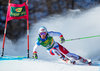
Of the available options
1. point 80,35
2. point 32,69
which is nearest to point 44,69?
point 32,69

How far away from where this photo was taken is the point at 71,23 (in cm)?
840

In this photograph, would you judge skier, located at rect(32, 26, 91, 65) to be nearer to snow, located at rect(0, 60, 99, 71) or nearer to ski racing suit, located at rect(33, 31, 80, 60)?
ski racing suit, located at rect(33, 31, 80, 60)

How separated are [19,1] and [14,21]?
983mm

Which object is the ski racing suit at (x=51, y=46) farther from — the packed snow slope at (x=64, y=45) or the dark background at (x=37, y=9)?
the dark background at (x=37, y=9)

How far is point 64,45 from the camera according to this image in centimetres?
627

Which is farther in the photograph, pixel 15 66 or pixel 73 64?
pixel 73 64

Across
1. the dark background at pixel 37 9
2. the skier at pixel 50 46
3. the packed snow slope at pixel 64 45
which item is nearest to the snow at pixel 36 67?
the packed snow slope at pixel 64 45

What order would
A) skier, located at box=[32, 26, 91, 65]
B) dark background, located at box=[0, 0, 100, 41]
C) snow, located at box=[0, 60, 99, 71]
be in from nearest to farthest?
snow, located at box=[0, 60, 99, 71] → skier, located at box=[32, 26, 91, 65] → dark background, located at box=[0, 0, 100, 41]

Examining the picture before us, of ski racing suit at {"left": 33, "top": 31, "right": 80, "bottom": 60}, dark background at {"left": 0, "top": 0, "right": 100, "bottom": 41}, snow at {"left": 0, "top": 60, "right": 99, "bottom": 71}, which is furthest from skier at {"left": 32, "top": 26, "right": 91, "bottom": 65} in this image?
dark background at {"left": 0, "top": 0, "right": 100, "bottom": 41}

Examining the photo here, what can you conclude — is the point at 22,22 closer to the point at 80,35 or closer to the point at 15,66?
the point at 80,35

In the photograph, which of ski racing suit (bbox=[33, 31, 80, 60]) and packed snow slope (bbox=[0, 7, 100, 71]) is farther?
ski racing suit (bbox=[33, 31, 80, 60])

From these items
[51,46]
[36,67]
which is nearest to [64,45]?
[51,46]

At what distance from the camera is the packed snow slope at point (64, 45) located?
3.44m

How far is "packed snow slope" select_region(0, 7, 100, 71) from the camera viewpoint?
3441mm
